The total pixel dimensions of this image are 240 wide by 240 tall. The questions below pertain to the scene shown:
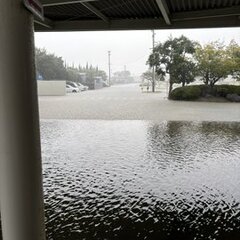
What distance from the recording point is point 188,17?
9125mm

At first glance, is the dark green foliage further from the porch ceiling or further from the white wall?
the porch ceiling

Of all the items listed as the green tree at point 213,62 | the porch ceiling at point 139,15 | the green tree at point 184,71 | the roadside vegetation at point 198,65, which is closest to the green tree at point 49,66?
the roadside vegetation at point 198,65

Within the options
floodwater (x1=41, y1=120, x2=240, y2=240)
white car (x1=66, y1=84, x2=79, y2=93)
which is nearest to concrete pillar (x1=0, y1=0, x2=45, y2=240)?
floodwater (x1=41, y1=120, x2=240, y2=240)

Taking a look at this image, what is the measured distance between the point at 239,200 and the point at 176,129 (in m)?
7.98

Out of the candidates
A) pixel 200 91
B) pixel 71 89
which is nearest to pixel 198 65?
pixel 200 91

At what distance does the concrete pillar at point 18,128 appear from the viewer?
103 inches

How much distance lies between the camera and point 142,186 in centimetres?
693

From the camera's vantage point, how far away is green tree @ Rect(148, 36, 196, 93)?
84.6 ft

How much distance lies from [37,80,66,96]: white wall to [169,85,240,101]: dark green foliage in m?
14.5

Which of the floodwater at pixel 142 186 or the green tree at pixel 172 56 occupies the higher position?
the green tree at pixel 172 56

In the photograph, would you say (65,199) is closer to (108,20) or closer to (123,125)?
(108,20)

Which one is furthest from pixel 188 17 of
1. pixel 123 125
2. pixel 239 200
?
pixel 123 125

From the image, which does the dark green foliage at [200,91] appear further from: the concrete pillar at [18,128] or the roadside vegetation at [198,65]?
the concrete pillar at [18,128]

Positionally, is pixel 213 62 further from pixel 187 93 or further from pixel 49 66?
pixel 49 66
